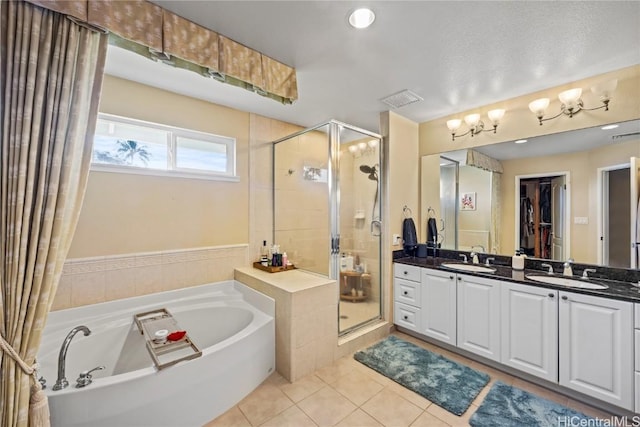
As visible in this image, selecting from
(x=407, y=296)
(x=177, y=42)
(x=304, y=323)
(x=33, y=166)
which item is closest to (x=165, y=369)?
(x=304, y=323)

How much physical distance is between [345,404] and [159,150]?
8.97 feet

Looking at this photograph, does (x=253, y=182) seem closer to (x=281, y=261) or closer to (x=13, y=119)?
(x=281, y=261)

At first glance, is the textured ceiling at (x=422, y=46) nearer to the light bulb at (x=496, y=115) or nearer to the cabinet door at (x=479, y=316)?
the light bulb at (x=496, y=115)

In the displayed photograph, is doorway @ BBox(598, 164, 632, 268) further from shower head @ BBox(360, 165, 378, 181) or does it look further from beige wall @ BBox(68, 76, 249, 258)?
beige wall @ BBox(68, 76, 249, 258)

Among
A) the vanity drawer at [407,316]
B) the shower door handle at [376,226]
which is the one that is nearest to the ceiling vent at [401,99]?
the shower door handle at [376,226]

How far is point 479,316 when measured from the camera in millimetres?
2336

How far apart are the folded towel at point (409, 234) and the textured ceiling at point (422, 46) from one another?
1359 millimetres

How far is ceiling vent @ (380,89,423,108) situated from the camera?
8.37 feet

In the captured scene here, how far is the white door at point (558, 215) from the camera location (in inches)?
93.7

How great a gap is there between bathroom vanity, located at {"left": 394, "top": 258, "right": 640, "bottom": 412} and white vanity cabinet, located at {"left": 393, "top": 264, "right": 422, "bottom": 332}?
11 millimetres

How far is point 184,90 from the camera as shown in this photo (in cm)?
253

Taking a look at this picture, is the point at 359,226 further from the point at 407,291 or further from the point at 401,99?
the point at 401,99

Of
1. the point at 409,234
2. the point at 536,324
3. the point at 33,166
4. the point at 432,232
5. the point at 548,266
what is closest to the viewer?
the point at 33,166

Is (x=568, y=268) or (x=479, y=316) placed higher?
(x=568, y=268)
